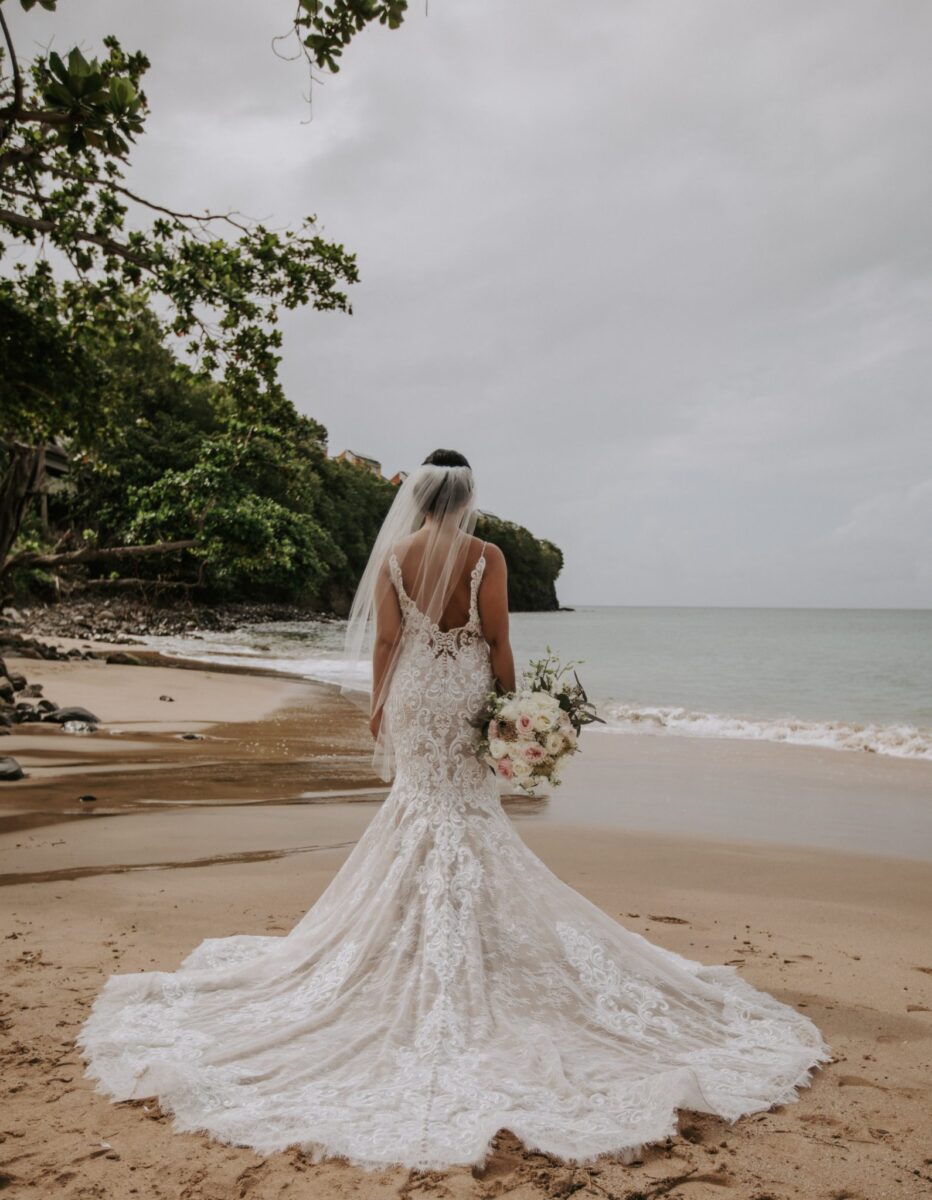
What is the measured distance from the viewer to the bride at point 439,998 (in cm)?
285

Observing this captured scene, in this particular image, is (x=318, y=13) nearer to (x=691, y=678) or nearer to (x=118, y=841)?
(x=118, y=841)

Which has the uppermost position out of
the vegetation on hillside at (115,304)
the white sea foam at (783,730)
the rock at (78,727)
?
the vegetation on hillside at (115,304)

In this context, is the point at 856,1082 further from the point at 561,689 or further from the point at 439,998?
the point at 561,689

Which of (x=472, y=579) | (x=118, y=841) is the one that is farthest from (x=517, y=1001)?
(x=118, y=841)

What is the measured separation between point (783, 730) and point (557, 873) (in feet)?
33.9

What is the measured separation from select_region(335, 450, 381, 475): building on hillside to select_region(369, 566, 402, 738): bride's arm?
180 ft

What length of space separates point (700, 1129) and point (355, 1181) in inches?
43.9

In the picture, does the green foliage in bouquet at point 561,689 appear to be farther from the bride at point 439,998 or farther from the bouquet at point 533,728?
the bride at point 439,998

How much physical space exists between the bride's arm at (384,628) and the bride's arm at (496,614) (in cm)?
39

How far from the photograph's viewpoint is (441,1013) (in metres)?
3.32

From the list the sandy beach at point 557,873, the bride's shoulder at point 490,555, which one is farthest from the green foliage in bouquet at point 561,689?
the sandy beach at point 557,873

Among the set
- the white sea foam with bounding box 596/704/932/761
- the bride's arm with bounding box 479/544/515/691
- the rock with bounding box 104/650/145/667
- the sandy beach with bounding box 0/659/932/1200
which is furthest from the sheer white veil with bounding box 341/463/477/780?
the rock with bounding box 104/650/145/667

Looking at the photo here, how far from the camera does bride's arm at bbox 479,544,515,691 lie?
12.8 ft

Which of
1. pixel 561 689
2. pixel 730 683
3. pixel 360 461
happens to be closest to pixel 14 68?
pixel 561 689
